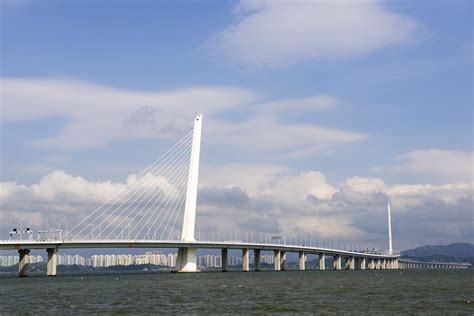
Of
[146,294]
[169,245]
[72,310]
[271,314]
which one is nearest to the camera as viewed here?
[271,314]

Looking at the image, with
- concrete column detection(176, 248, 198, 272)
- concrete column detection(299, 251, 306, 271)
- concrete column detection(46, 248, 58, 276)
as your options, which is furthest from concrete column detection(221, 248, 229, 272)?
concrete column detection(46, 248, 58, 276)

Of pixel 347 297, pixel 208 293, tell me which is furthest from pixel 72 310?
pixel 347 297

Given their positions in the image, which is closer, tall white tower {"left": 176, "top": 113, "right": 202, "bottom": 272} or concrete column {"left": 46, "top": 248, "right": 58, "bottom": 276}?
tall white tower {"left": 176, "top": 113, "right": 202, "bottom": 272}

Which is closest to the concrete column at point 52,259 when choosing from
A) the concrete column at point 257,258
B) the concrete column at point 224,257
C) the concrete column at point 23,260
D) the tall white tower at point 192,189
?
the concrete column at point 23,260

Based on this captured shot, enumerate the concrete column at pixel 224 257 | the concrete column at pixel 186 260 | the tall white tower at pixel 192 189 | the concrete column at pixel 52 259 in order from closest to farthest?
the tall white tower at pixel 192 189, the concrete column at pixel 52 259, the concrete column at pixel 186 260, the concrete column at pixel 224 257

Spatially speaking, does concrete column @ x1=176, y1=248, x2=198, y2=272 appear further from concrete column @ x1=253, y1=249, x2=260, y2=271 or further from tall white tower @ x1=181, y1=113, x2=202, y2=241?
concrete column @ x1=253, y1=249, x2=260, y2=271

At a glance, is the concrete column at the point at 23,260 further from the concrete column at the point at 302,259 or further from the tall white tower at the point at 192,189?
the concrete column at the point at 302,259

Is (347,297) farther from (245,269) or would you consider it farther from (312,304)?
(245,269)

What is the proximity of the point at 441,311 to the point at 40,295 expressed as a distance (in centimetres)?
3433

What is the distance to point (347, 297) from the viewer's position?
5166cm

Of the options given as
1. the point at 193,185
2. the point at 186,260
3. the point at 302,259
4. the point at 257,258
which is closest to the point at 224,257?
the point at 257,258

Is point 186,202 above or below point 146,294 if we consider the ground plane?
above

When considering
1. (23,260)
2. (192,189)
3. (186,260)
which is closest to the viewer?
(192,189)

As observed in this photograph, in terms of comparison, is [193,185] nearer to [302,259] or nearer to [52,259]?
[52,259]
